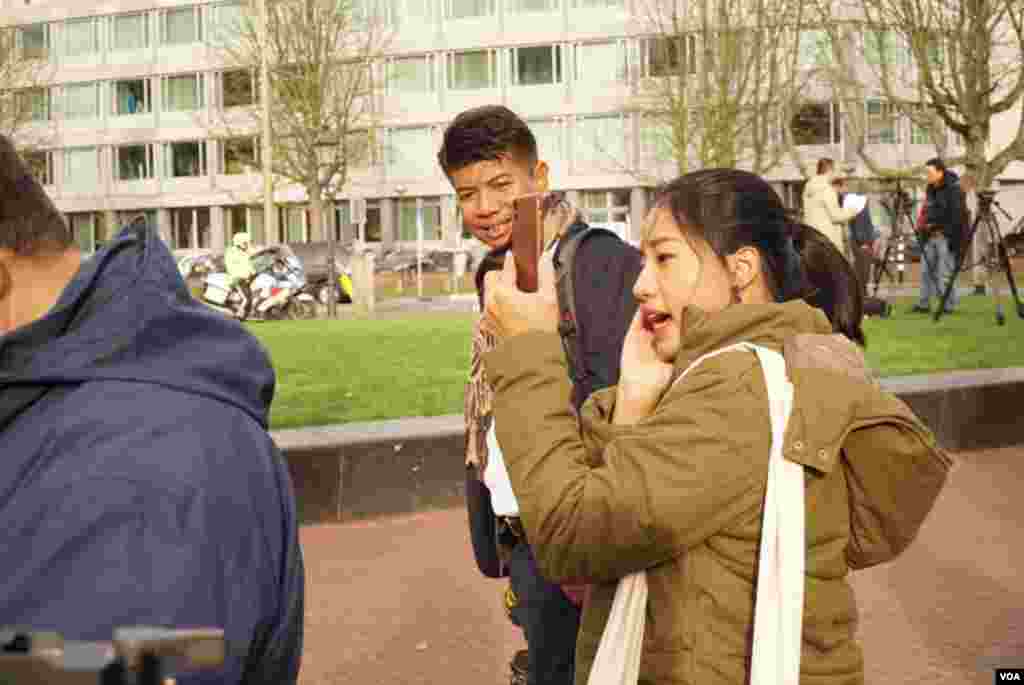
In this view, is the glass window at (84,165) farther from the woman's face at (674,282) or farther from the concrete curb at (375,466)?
the woman's face at (674,282)

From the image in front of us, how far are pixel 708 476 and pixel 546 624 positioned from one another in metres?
1.25

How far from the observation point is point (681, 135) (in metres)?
45.8

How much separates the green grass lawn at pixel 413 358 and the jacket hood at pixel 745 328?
730 cm

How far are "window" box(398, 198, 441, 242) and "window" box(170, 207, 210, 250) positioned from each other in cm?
1080

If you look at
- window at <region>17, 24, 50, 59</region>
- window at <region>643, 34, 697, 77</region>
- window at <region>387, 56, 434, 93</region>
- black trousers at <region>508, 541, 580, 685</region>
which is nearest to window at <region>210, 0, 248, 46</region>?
window at <region>387, 56, 434, 93</region>

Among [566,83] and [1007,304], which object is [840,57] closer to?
[1007,304]

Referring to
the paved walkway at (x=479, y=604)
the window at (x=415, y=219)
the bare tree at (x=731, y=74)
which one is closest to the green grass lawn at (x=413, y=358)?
the paved walkway at (x=479, y=604)

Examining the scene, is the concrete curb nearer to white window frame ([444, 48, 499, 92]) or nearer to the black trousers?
the black trousers

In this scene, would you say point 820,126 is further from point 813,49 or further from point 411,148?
point 411,148

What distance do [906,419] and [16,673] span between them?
5.05 feet

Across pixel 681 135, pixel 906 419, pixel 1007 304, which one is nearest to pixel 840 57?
pixel 681 135

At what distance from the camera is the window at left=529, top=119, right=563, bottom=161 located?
217 feet

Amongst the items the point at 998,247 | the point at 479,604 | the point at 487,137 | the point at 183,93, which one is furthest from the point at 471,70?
the point at 487,137

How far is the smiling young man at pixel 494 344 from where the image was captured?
130 inches
